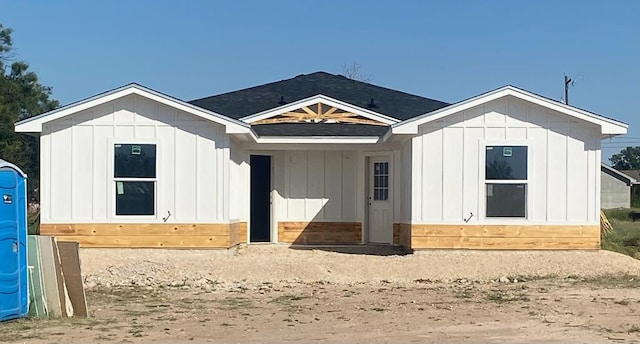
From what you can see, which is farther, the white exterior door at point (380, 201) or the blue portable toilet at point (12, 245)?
the white exterior door at point (380, 201)

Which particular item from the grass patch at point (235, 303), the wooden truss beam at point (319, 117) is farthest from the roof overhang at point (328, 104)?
the grass patch at point (235, 303)

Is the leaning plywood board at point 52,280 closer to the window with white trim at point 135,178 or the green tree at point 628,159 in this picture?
the window with white trim at point 135,178

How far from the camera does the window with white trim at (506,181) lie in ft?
55.6

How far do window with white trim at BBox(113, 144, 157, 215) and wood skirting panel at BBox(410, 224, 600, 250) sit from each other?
5572 millimetres

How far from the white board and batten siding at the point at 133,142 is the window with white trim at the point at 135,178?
105 mm

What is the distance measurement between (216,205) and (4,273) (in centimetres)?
699

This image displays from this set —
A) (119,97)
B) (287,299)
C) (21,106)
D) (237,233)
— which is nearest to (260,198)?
(237,233)

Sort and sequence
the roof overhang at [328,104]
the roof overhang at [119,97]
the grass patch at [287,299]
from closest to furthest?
the grass patch at [287,299]
the roof overhang at [119,97]
the roof overhang at [328,104]

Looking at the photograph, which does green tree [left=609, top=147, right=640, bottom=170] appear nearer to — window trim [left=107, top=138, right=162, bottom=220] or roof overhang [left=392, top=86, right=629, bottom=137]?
roof overhang [left=392, top=86, right=629, bottom=137]

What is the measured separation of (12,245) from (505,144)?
10243 millimetres

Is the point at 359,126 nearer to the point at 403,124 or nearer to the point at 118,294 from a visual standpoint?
the point at 403,124

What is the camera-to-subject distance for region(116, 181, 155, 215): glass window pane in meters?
16.9

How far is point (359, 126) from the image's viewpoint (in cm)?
2003

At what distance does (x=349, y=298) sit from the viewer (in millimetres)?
13070
